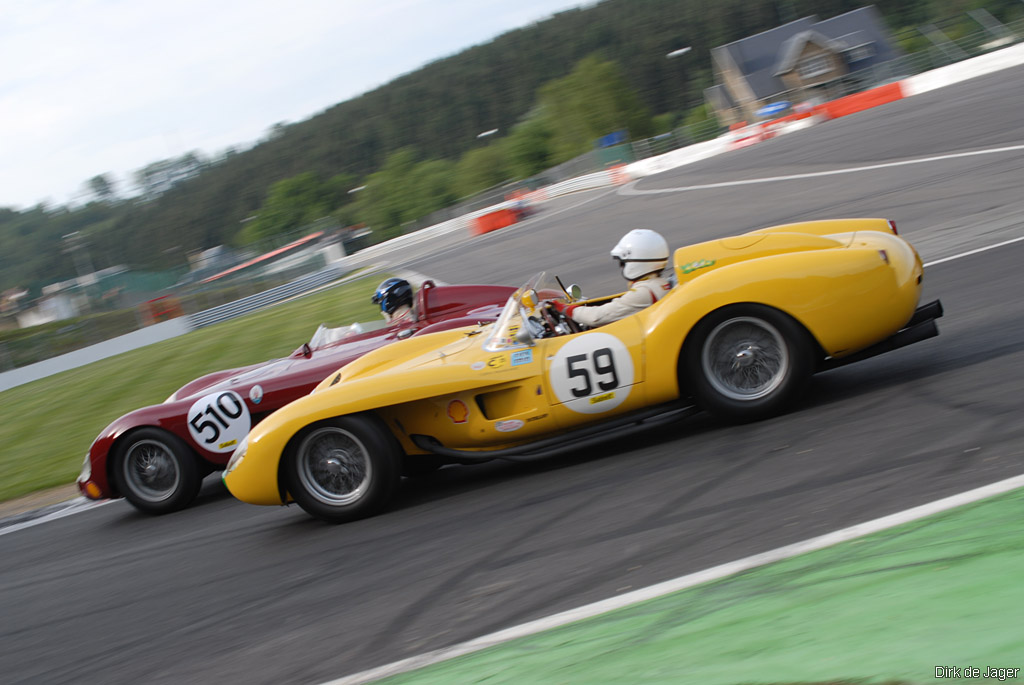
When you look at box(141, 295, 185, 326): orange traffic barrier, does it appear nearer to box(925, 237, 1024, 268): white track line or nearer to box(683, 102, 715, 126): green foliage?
box(925, 237, 1024, 268): white track line

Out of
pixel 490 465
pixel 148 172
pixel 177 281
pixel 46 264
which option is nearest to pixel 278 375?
pixel 490 465

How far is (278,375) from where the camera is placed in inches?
289

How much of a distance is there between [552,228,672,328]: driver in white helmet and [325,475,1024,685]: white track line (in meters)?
2.21

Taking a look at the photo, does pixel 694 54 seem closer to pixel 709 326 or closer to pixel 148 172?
pixel 148 172

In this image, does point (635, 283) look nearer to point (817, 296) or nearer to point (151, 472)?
point (817, 296)

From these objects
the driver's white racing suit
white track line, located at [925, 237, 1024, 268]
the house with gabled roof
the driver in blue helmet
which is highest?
the house with gabled roof

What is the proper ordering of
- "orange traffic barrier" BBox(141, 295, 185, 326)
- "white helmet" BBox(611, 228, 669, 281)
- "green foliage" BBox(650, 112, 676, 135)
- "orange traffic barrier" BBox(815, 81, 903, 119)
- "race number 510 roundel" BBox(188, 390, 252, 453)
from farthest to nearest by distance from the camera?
"green foliage" BBox(650, 112, 676, 135)
"orange traffic barrier" BBox(141, 295, 185, 326)
"orange traffic barrier" BBox(815, 81, 903, 119)
"race number 510 roundel" BBox(188, 390, 252, 453)
"white helmet" BBox(611, 228, 669, 281)

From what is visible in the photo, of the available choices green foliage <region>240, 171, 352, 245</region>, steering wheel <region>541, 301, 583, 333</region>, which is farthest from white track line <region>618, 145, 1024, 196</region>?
green foliage <region>240, 171, 352, 245</region>

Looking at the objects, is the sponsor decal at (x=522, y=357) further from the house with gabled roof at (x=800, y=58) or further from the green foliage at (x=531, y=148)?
the green foliage at (x=531, y=148)

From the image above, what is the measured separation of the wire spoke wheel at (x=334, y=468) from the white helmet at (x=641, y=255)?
1951mm

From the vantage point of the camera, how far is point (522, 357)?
5375 mm

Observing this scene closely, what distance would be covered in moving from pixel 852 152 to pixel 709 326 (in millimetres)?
15430

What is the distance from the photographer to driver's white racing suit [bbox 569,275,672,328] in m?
5.54

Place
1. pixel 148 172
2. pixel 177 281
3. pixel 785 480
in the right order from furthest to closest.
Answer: pixel 148 172
pixel 177 281
pixel 785 480
